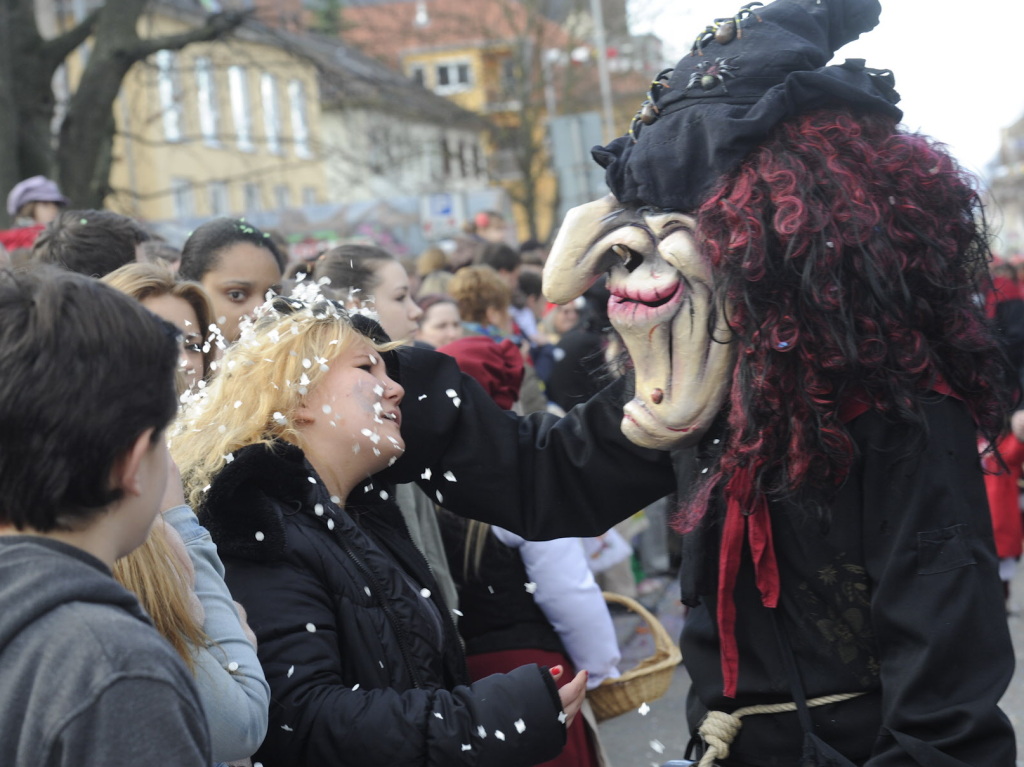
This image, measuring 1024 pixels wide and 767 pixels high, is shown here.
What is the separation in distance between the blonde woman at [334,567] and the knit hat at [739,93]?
71cm

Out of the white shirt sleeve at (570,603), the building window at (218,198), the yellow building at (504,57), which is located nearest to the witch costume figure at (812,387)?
the white shirt sleeve at (570,603)

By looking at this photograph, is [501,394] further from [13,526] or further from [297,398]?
[13,526]

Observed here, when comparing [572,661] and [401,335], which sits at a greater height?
[401,335]

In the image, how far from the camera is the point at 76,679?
1232 millimetres

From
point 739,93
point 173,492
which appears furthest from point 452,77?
point 173,492

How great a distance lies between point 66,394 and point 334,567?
94 cm

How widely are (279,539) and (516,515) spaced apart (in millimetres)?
458

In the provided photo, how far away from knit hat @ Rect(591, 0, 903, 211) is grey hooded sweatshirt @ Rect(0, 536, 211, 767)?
45.8 inches

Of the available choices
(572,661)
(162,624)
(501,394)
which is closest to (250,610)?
(162,624)

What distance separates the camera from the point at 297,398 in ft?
7.70

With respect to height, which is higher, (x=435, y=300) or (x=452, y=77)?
(x=452, y=77)

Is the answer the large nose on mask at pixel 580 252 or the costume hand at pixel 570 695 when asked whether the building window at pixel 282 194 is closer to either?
the large nose on mask at pixel 580 252

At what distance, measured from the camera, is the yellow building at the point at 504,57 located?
25.0 metres

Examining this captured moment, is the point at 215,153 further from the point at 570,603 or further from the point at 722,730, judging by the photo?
the point at 722,730
